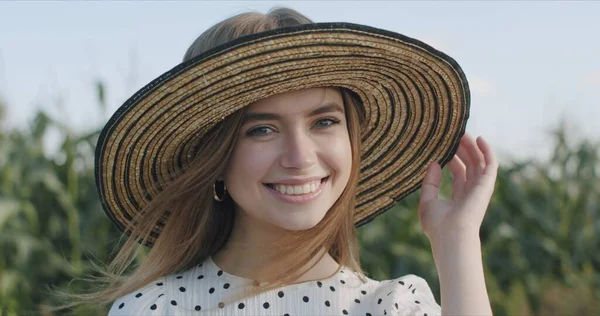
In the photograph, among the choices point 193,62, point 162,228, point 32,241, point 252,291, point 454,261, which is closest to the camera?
point 193,62

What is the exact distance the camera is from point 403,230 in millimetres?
5406

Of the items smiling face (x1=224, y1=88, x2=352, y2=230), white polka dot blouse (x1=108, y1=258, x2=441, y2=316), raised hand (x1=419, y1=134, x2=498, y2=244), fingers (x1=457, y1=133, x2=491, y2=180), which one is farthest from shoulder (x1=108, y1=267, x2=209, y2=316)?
fingers (x1=457, y1=133, x2=491, y2=180)

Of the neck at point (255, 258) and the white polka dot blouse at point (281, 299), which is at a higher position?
the neck at point (255, 258)

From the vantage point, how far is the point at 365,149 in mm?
2545

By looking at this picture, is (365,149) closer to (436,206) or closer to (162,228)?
(436,206)

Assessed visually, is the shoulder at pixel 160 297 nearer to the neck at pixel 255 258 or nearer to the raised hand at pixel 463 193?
the neck at pixel 255 258

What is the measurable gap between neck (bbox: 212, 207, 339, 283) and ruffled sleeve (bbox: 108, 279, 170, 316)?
0.61 feet

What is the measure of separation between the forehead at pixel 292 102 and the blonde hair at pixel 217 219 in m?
0.06

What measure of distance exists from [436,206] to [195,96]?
71 cm

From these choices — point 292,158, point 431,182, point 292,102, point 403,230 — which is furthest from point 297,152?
point 403,230

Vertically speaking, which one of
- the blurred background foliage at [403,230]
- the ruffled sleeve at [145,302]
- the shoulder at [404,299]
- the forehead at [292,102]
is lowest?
the blurred background foliage at [403,230]

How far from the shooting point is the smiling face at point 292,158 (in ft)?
7.10

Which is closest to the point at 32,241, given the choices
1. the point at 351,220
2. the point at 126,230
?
the point at 126,230

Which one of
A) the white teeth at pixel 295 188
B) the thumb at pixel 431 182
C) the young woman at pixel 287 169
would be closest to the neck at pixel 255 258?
the young woman at pixel 287 169
